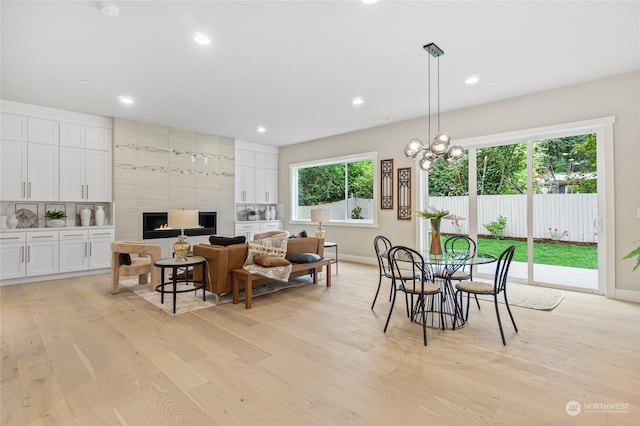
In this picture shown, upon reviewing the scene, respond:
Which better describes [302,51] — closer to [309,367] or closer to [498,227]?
[309,367]

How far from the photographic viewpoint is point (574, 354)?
258 cm

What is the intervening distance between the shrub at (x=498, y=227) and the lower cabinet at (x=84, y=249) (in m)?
6.78

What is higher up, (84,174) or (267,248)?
(84,174)

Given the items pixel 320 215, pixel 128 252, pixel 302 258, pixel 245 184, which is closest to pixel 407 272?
pixel 302 258

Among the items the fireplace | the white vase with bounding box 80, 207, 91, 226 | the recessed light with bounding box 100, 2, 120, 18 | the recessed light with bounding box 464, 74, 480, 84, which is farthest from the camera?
the fireplace

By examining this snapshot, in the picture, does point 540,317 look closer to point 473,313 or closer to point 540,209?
point 473,313

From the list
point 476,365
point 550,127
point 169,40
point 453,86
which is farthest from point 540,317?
point 169,40

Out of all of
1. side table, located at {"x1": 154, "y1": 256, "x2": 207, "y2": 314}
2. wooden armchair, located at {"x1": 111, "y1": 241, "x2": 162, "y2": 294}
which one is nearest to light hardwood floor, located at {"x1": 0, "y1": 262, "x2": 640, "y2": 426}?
side table, located at {"x1": 154, "y1": 256, "x2": 207, "y2": 314}

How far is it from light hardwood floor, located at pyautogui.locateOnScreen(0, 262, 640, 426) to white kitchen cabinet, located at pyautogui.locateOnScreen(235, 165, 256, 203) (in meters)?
4.49

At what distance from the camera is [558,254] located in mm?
4672

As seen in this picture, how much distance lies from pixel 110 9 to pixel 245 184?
5.50 metres

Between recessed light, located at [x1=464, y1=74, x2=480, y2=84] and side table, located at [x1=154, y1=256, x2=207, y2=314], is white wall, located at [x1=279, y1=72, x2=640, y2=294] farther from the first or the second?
side table, located at [x1=154, y1=256, x2=207, y2=314]

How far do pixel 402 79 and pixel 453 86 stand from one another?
0.82 meters

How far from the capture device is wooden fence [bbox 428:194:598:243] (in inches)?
174
